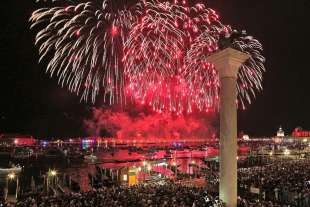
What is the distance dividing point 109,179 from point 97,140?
111 meters

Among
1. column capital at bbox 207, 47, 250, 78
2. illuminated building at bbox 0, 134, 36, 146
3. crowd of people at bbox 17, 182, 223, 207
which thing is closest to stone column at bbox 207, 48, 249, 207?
column capital at bbox 207, 47, 250, 78

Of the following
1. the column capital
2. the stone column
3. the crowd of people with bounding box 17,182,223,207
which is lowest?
the crowd of people with bounding box 17,182,223,207

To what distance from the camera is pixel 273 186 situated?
20.7 metres

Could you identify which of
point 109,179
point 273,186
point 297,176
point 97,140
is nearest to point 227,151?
point 273,186

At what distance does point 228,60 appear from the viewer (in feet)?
38.8

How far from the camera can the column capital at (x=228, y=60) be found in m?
11.8

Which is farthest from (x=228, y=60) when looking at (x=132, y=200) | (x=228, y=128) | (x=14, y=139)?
(x=14, y=139)

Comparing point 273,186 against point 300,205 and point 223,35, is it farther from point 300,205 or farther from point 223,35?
point 223,35

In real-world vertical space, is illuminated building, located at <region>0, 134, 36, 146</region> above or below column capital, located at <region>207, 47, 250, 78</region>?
below

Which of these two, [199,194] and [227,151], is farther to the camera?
[199,194]

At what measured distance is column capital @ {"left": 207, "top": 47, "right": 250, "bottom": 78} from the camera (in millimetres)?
11805

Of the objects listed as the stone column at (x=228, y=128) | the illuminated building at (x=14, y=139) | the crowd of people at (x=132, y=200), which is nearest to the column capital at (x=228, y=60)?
the stone column at (x=228, y=128)

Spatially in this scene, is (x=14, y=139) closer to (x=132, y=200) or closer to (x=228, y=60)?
(x=132, y=200)

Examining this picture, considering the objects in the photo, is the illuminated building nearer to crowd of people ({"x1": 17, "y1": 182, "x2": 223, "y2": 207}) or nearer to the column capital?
crowd of people ({"x1": 17, "y1": 182, "x2": 223, "y2": 207})
